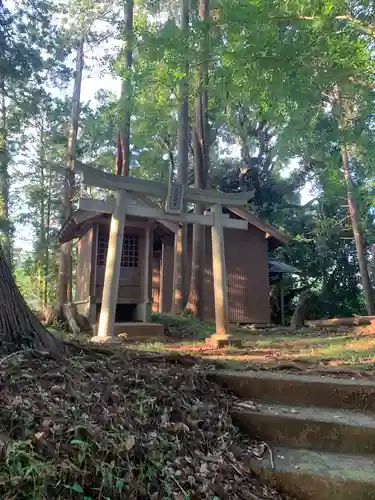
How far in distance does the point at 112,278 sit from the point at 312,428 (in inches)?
185

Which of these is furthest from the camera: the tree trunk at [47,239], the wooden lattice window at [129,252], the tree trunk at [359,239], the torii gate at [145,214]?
the tree trunk at [47,239]

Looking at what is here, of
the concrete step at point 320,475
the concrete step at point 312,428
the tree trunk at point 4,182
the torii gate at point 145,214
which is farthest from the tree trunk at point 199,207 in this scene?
the concrete step at point 320,475

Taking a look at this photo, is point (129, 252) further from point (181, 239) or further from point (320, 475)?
point (320, 475)

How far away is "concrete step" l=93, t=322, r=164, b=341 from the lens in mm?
9766

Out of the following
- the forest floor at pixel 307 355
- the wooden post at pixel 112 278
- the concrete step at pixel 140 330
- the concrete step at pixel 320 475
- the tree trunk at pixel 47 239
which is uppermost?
the tree trunk at pixel 47 239

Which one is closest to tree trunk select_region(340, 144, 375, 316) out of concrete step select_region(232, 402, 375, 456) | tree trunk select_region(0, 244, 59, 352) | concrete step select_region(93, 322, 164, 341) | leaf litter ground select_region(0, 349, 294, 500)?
concrete step select_region(93, 322, 164, 341)

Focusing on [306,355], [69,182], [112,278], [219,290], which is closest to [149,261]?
[219,290]

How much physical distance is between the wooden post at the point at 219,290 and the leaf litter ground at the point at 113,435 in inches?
156

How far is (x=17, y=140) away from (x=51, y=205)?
3.84 meters

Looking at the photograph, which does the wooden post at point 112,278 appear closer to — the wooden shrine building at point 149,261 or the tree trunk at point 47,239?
the wooden shrine building at point 149,261

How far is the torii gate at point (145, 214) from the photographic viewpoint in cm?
716

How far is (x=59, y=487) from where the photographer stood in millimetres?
1857

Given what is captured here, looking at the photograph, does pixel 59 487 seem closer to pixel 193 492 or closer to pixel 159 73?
pixel 193 492

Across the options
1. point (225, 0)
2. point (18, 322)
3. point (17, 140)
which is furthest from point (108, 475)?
point (17, 140)
